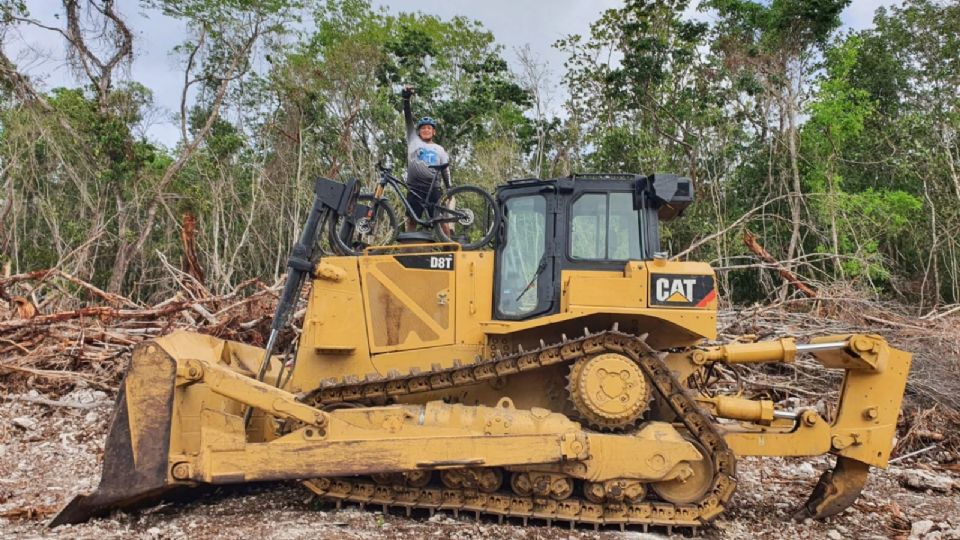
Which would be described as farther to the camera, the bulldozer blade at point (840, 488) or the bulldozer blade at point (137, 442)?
the bulldozer blade at point (840, 488)

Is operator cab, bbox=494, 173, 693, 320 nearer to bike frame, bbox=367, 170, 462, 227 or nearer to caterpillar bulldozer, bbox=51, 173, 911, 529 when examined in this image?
caterpillar bulldozer, bbox=51, 173, 911, 529

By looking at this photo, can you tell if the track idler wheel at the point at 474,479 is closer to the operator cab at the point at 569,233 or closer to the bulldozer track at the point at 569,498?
the bulldozer track at the point at 569,498

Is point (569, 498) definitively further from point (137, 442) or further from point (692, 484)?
point (137, 442)

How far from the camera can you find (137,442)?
16.8 ft

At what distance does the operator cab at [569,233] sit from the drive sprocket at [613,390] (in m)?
0.68

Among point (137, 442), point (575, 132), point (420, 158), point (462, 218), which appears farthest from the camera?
point (575, 132)

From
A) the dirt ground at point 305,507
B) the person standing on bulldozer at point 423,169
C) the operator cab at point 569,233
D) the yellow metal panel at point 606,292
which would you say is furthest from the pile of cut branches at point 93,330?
the yellow metal panel at point 606,292

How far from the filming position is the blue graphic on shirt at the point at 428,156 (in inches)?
281

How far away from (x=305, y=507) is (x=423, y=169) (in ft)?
10.5

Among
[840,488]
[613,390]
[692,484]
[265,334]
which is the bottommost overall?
[840,488]

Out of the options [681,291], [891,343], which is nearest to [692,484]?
[681,291]

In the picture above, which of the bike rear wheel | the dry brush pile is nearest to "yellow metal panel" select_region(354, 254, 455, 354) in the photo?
the bike rear wheel

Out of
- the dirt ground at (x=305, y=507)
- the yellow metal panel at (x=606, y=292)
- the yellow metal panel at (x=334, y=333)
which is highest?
the yellow metal panel at (x=606, y=292)

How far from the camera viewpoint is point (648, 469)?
17.0ft
